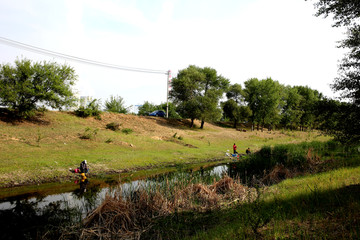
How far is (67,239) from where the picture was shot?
24.5 feet

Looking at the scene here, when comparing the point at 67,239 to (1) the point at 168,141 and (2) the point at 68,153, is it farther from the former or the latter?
(1) the point at 168,141

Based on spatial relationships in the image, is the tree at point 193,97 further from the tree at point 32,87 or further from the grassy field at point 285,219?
the grassy field at point 285,219

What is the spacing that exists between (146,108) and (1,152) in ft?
223

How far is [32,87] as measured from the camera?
30172 millimetres

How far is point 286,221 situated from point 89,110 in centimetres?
3765

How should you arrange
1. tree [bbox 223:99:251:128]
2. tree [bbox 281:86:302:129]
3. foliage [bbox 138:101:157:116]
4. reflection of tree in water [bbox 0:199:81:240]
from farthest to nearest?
1. foliage [bbox 138:101:157:116]
2. tree [bbox 281:86:302:129]
3. tree [bbox 223:99:251:128]
4. reflection of tree in water [bbox 0:199:81:240]

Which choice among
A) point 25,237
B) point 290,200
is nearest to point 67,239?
point 25,237

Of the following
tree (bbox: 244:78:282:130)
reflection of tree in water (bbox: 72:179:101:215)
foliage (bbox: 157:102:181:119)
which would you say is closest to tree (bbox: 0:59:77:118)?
reflection of tree in water (bbox: 72:179:101:215)

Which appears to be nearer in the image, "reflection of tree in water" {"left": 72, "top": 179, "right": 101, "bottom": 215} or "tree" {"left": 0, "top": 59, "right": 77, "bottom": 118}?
"reflection of tree in water" {"left": 72, "top": 179, "right": 101, "bottom": 215}

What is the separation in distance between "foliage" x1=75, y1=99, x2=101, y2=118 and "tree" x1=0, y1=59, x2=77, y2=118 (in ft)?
13.8

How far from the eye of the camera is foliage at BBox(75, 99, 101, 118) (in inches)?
1506

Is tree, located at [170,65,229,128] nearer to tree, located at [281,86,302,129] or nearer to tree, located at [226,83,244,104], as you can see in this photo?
tree, located at [226,83,244,104]

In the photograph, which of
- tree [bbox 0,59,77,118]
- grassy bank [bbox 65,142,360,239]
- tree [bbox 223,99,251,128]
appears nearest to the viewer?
grassy bank [bbox 65,142,360,239]

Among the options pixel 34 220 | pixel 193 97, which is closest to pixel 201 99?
pixel 193 97
